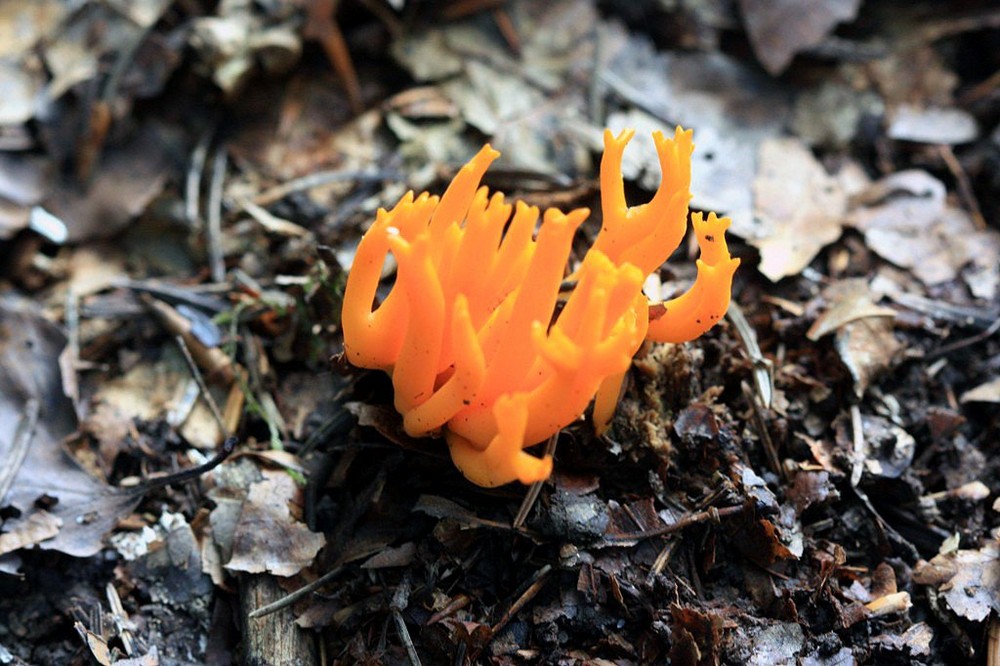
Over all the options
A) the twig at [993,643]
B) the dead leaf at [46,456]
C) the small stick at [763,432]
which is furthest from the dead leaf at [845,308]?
the dead leaf at [46,456]

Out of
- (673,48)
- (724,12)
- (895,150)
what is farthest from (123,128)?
(895,150)

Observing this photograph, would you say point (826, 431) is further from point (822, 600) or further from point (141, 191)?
point (141, 191)

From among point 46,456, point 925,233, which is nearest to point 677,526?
point 925,233

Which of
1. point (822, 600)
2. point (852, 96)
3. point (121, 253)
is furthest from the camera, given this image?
point (852, 96)

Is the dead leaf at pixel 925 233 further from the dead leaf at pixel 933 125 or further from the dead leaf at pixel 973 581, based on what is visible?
the dead leaf at pixel 973 581

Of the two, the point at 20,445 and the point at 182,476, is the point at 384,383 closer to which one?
the point at 182,476

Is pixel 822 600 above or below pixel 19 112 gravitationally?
below

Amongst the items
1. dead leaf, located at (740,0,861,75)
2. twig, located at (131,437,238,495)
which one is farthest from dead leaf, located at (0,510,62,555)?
dead leaf, located at (740,0,861,75)
